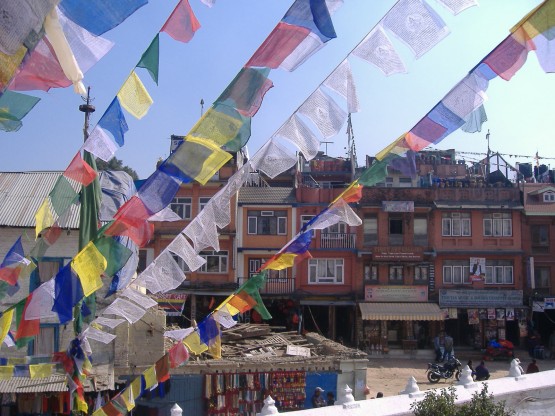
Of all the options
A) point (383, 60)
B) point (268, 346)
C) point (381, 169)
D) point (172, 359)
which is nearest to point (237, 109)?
point (383, 60)

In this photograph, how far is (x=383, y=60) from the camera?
22.8ft

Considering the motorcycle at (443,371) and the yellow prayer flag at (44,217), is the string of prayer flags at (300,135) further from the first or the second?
the motorcycle at (443,371)

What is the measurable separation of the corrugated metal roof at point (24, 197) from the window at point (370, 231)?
1886cm

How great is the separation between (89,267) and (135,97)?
2.10 metres

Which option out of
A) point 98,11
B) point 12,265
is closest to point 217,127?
point 98,11

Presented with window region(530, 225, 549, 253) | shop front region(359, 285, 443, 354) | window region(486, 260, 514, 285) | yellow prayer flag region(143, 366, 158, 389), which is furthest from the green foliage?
window region(530, 225, 549, 253)

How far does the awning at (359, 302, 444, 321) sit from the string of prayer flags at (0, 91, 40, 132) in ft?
92.0

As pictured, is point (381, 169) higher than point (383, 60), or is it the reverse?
point (383, 60)

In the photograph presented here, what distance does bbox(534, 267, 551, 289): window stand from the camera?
116 ft

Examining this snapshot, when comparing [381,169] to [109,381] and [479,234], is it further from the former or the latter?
[479,234]

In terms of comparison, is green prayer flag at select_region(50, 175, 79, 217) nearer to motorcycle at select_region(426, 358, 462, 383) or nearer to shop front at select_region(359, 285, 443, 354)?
motorcycle at select_region(426, 358, 462, 383)

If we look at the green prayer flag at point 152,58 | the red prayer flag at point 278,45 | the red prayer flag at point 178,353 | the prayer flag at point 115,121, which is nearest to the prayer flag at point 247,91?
the red prayer flag at point 278,45

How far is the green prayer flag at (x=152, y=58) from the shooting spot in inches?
275

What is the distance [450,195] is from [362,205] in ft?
15.8
